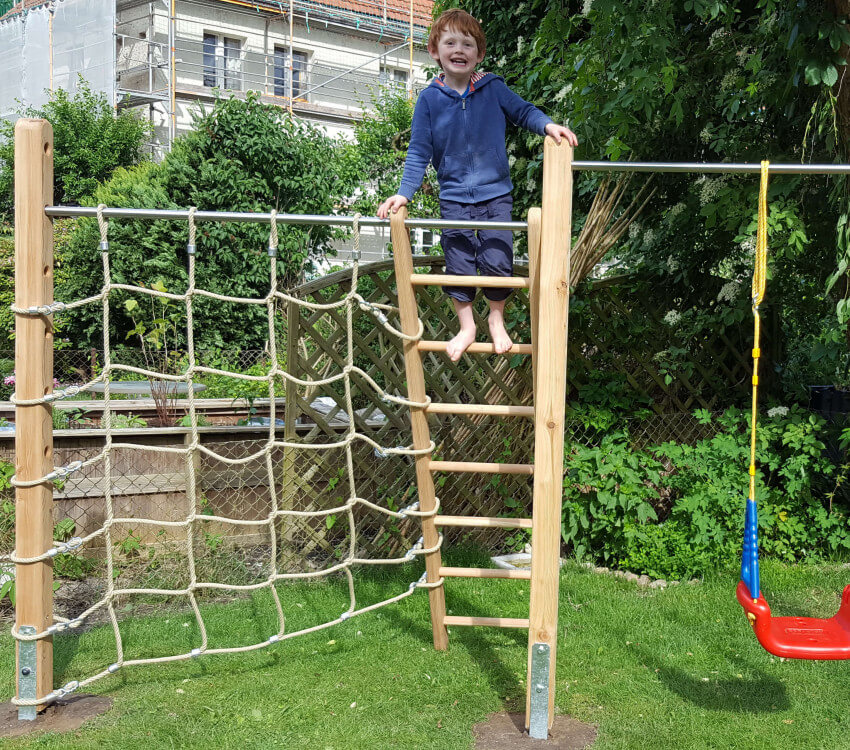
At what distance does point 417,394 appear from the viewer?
10.5 ft

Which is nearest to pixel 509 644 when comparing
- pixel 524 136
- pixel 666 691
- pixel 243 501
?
pixel 666 691

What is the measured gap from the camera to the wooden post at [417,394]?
9.88 feet

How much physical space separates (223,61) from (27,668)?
15.9 metres

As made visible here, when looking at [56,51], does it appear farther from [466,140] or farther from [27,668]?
[27,668]

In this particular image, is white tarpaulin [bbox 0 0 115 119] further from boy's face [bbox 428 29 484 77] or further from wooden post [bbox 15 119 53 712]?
boy's face [bbox 428 29 484 77]

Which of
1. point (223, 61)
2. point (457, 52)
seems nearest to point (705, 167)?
point (457, 52)

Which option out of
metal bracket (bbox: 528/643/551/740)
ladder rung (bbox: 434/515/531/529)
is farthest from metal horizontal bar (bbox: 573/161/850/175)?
metal bracket (bbox: 528/643/551/740)

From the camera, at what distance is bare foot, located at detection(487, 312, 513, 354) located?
308cm

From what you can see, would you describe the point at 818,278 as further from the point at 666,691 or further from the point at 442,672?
the point at 442,672

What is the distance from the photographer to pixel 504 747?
2.78m

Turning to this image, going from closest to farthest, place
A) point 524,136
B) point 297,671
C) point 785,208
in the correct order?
point 297,671
point 785,208
point 524,136

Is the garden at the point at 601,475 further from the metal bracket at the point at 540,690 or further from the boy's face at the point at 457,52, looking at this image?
the boy's face at the point at 457,52

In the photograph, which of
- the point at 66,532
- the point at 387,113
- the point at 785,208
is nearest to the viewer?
the point at 785,208

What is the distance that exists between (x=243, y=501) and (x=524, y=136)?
354 centimetres
